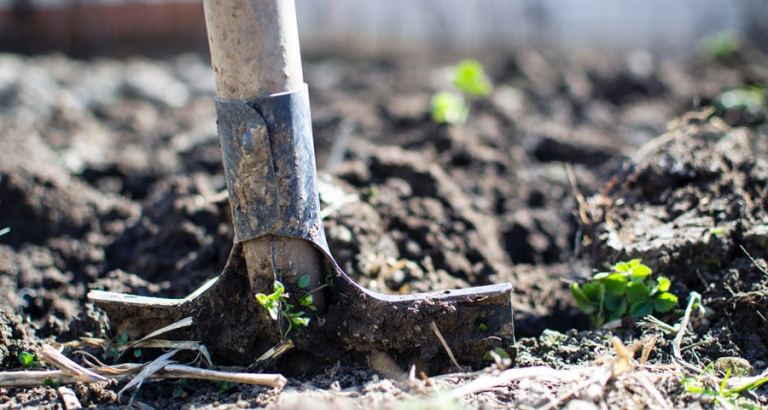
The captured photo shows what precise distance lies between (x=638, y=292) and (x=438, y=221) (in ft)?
3.20

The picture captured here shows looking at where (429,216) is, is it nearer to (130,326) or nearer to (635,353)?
(635,353)

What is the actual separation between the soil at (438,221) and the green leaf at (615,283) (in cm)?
12

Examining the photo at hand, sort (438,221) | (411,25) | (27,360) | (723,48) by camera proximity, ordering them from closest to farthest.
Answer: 1. (27,360)
2. (438,221)
3. (723,48)
4. (411,25)

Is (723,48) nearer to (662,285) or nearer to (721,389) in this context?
(662,285)

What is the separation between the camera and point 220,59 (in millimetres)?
1701

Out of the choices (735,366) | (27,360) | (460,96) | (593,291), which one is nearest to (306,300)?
(27,360)

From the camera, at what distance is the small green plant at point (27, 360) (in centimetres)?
196

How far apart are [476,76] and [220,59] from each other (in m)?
3.12

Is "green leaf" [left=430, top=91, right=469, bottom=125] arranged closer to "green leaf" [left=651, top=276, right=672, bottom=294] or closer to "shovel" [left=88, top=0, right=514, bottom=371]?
"green leaf" [left=651, top=276, right=672, bottom=294]

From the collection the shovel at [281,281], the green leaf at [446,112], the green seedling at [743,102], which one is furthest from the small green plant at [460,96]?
the shovel at [281,281]

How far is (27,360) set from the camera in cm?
195

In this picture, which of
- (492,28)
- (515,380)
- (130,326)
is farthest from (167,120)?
(492,28)

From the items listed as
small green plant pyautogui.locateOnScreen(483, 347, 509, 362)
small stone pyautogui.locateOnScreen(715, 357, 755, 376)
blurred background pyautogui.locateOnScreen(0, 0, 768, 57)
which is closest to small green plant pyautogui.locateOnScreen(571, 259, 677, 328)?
small stone pyautogui.locateOnScreen(715, 357, 755, 376)

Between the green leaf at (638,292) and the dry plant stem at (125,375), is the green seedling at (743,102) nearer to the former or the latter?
the green leaf at (638,292)
